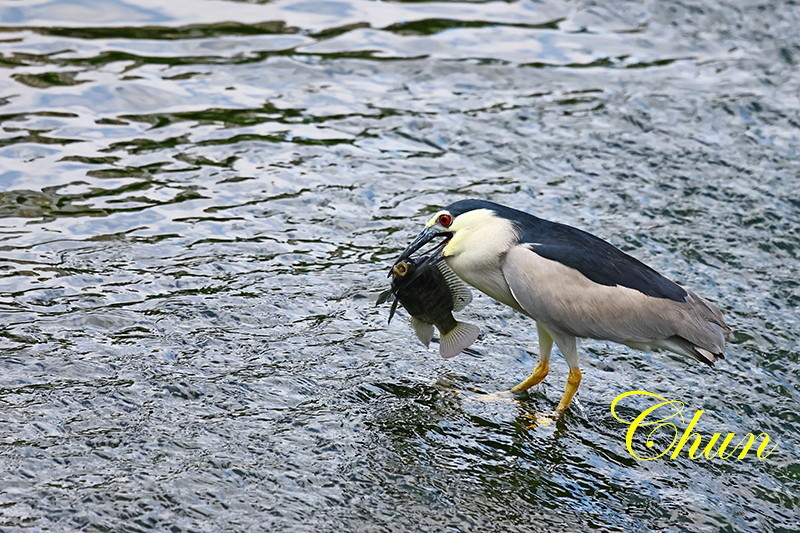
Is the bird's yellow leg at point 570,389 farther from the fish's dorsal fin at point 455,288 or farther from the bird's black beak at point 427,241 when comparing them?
the bird's black beak at point 427,241

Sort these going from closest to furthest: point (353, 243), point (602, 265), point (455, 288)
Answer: point (602, 265) → point (455, 288) → point (353, 243)

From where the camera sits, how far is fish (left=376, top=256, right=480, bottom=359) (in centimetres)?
606

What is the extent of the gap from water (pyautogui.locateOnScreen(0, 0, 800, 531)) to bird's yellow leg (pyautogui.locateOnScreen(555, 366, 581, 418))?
12 centimetres

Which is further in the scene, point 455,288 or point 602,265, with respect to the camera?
point 455,288

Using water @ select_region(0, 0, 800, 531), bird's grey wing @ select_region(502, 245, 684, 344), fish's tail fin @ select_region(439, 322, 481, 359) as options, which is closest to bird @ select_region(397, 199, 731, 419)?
bird's grey wing @ select_region(502, 245, 684, 344)

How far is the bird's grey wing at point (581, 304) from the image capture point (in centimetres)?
593

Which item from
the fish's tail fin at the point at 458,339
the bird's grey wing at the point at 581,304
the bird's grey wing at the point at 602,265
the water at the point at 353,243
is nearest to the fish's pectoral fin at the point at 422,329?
the fish's tail fin at the point at 458,339

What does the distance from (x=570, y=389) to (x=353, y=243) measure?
2657 millimetres

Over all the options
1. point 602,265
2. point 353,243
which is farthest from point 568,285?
point 353,243

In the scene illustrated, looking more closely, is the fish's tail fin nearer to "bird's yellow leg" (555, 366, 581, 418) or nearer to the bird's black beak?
the bird's black beak

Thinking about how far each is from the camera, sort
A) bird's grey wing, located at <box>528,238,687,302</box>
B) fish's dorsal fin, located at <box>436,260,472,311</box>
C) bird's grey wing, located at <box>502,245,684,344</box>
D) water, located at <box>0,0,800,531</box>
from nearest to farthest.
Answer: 1. water, located at <box>0,0,800,531</box>
2. bird's grey wing, located at <box>502,245,684,344</box>
3. bird's grey wing, located at <box>528,238,687,302</box>
4. fish's dorsal fin, located at <box>436,260,472,311</box>

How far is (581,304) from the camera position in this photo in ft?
19.6

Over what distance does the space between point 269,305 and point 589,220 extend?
3.00 m

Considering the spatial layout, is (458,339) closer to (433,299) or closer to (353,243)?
(433,299)
